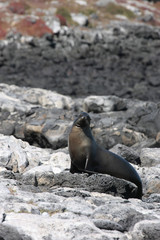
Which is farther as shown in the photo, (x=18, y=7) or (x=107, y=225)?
(x=18, y=7)

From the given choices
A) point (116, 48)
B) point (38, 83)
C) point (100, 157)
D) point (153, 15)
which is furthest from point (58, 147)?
point (153, 15)

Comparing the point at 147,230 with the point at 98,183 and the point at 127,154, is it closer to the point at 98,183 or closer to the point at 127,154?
the point at 98,183

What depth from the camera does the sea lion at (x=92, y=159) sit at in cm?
1023

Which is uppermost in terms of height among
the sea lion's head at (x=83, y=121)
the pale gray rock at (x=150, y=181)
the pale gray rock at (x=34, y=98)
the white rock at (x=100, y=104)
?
the sea lion's head at (x=83, y=121)

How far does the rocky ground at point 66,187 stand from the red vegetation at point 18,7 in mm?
40462

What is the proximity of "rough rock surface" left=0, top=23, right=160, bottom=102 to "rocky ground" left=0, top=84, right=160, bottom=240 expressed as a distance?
47.2 ft

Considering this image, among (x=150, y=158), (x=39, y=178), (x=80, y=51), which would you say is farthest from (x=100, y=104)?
(x=80, y=51)

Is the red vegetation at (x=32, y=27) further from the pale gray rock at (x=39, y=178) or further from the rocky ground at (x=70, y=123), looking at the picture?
the pale gray rock at (x=39, y=178)

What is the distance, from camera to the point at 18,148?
1263cm

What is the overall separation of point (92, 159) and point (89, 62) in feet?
97.8

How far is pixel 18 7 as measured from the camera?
56.9 metres

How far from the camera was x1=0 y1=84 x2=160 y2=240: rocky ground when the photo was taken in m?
6.68

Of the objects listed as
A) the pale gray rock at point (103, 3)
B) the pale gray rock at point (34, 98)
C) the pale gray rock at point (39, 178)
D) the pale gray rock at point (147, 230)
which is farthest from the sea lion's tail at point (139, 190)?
the pale gray rock at point (103, 3)

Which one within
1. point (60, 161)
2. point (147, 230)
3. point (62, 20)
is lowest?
point (62, 20)
